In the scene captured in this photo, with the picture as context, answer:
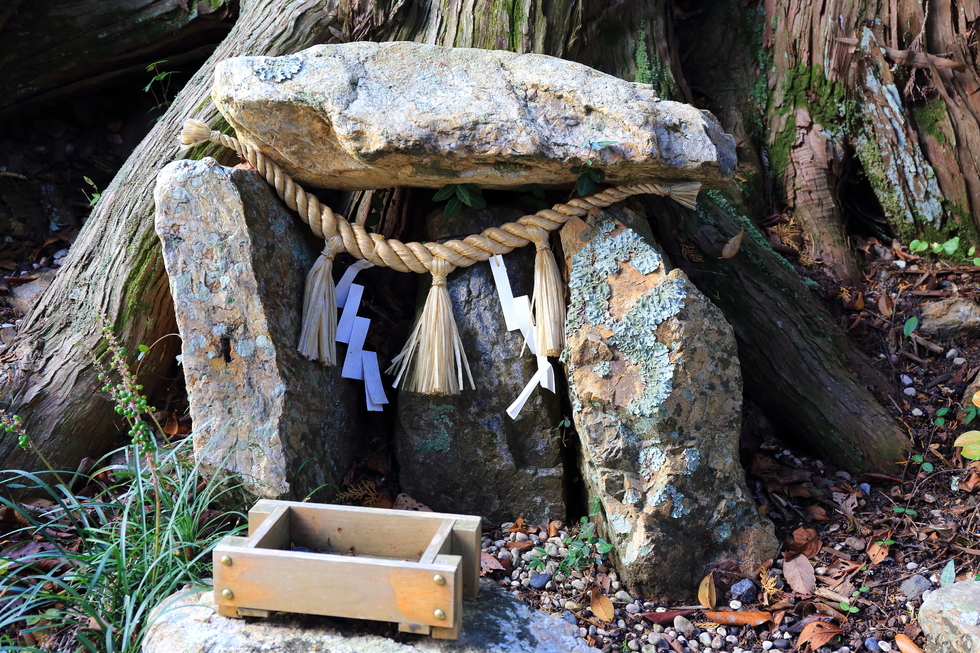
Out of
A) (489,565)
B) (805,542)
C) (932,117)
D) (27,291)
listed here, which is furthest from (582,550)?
(27,291)

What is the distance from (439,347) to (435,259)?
0.31 meters

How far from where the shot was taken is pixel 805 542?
2570 mm

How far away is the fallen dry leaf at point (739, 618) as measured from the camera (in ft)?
7.52

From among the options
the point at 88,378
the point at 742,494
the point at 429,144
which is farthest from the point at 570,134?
the point at 88,378

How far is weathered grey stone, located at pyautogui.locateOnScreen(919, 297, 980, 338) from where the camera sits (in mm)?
3244

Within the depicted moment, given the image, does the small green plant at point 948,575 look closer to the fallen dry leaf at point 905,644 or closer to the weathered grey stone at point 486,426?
the fallen dry leaf at point 905,644

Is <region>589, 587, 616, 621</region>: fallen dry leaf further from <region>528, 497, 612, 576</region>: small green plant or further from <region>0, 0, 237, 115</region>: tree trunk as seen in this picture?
<region>0, 0, 237, 115</region>: tree trunk

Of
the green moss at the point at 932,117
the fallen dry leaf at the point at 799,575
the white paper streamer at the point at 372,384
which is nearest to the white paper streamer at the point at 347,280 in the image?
the white paper streamer at the point at 372,384

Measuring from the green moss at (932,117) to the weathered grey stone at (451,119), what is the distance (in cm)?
159

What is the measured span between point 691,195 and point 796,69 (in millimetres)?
1601

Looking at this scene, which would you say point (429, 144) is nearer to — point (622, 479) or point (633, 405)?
point (633, 405)

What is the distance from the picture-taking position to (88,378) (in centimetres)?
290

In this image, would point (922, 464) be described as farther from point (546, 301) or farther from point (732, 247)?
point (546, 301)

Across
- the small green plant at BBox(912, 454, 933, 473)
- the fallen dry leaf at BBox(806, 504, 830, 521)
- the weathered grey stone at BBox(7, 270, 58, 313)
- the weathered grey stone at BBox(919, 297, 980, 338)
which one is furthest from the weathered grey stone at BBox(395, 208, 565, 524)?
the weathered grey stone at BBox(7, 270, 58, 313)
